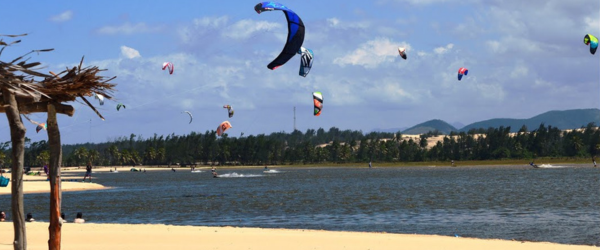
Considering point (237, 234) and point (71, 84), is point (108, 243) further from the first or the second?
point (71, 84)

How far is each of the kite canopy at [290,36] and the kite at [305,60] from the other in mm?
7265

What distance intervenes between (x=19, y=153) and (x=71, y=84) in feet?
4.80

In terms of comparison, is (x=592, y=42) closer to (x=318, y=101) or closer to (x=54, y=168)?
(x=318, y=101)

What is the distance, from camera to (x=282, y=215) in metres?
34.9

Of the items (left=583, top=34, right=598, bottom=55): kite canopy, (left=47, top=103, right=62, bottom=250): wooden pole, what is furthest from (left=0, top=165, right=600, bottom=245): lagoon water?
(left=47, top=103, right=62, bottom=250): wooden pole

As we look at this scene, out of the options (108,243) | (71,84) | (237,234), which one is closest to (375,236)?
(237,234)

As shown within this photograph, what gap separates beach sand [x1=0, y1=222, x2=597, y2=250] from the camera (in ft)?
60.4

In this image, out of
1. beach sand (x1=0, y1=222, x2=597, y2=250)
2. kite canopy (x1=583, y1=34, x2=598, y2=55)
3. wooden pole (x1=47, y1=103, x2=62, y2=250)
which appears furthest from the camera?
kite canopy (x1=583, y1=34, x2=598, y2=55)

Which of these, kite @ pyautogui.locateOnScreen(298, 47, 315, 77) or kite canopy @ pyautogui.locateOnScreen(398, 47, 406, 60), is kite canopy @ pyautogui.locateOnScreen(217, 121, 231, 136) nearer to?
kite canopy @ pyautogui.locateOnScreen(398, 47, 406, 60)

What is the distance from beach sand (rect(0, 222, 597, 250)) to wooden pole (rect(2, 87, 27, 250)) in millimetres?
5102

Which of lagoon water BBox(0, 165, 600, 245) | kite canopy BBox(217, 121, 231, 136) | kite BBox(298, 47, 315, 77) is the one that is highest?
kite BBox(298, 47, 315, 77)

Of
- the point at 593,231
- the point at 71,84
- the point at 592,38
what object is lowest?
the point at 593,231

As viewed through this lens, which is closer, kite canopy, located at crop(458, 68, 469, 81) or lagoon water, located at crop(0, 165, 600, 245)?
lagoon water, located at crop(0, 165, 600, 245)

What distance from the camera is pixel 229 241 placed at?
1970 centimetres
